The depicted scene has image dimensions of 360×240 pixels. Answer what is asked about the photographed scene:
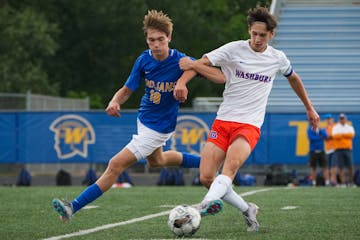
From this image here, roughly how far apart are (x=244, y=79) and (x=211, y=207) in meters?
1.35

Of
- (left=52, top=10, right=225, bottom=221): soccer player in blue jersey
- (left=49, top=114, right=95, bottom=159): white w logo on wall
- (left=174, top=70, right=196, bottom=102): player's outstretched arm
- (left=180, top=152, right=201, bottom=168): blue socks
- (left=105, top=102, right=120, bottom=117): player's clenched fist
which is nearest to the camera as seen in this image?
Result: (left=174, top=70, right=196, bottom=102): player's outstretched arm

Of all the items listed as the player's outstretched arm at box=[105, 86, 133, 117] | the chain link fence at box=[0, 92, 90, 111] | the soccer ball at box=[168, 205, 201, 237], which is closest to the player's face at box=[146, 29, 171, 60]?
the player's outstretched arm at box=[105, 86, 133, 117]

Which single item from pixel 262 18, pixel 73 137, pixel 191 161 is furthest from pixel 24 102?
pixel 262 18

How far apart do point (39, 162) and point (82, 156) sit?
3.33ft

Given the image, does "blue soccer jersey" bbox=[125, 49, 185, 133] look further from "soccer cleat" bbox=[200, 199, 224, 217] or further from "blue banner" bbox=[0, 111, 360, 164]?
"blue banner" bbox=[0, 111, 360, 164]

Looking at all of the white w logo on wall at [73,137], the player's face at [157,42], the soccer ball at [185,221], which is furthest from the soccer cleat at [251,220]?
the white w logo on wall at [73,137]

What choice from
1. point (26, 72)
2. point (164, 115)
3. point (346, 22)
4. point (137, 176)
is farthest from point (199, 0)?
point (164, 115)

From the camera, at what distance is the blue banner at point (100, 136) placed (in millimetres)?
21469

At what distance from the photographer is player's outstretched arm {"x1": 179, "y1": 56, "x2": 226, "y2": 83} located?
797cm

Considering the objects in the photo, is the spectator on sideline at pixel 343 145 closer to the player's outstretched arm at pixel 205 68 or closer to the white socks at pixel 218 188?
the player's outstretched arm at pixel 205 68

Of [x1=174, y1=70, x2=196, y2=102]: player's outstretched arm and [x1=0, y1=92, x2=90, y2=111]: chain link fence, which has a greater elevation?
[x1=174, y1=70, x2=196, y2=102]: player's outstretched arm

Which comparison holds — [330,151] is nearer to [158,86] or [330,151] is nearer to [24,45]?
[158,86]

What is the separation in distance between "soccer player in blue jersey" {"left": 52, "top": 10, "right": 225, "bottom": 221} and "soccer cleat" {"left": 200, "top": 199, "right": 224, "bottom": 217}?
1.49 metres

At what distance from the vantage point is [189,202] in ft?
41.2
